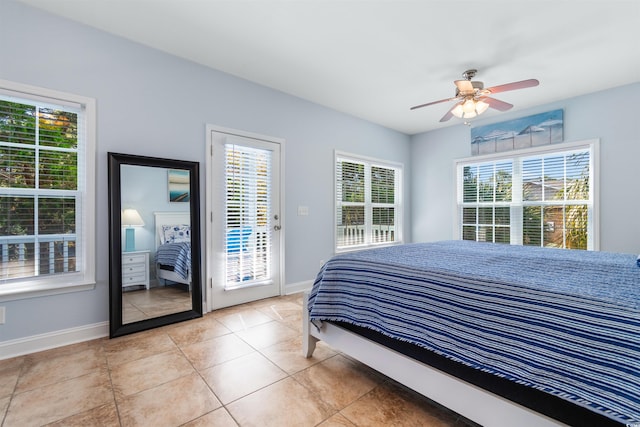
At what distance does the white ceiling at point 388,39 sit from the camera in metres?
2.22

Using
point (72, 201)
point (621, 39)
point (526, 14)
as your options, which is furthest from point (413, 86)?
point (72, 201)

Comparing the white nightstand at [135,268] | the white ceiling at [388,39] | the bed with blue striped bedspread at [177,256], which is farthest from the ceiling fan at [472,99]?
the white nightstand at [135,268]

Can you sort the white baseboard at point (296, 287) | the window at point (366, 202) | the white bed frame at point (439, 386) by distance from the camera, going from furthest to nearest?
1. the window at point (366, 202)
2. the white baseboard at point (296, 287)
3. the white bed frame at point (439, 386)

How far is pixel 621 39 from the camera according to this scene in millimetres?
2582

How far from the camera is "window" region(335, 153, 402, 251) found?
458cm

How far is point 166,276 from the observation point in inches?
111

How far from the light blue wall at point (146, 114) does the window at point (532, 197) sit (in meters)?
2.56

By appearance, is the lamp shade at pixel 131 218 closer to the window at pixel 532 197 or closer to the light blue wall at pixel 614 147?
the window at pixel 532 197

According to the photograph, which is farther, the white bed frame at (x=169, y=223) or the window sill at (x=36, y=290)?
the white bed frame at (x=169, y=223)

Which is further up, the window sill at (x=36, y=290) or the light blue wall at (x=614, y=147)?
the light blue wall at (x=614, y=147)

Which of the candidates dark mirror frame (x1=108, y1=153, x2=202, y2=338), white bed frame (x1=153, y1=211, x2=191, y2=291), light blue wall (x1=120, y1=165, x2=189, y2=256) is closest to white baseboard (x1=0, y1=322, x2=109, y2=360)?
dark mirror frame (x1=108, y1=153, x2=202, y2=338)

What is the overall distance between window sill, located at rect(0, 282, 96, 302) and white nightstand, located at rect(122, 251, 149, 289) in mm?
251

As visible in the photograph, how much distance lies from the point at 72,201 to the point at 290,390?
234cm

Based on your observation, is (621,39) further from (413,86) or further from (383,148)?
(383,148)
